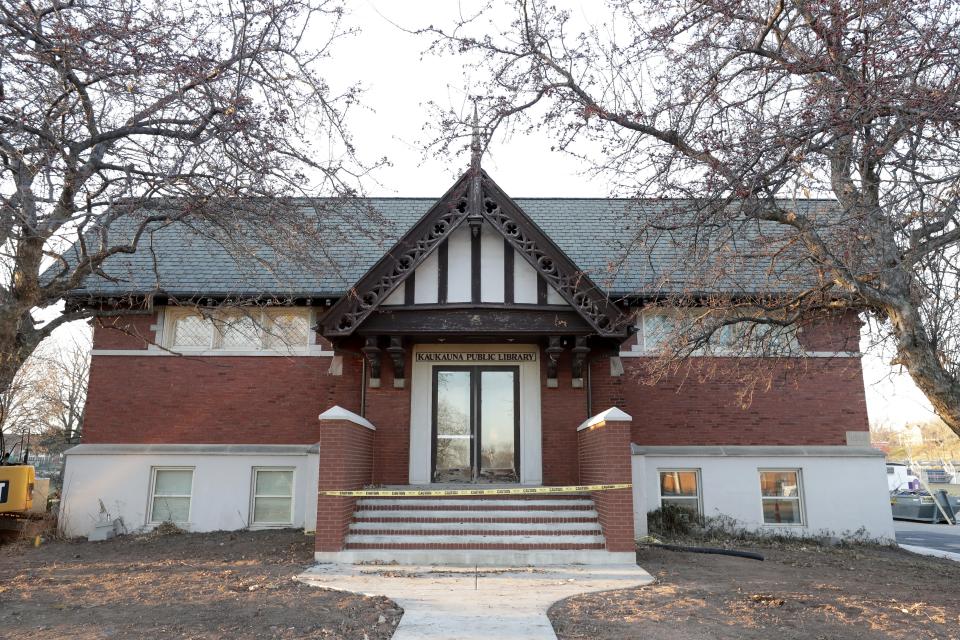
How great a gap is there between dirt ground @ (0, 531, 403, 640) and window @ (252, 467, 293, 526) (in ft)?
7.83

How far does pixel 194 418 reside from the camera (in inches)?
568

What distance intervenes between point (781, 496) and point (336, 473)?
957 cm

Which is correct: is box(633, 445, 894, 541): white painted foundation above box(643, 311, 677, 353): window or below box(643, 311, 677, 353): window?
below

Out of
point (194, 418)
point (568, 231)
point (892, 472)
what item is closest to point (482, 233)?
point (568, 231)

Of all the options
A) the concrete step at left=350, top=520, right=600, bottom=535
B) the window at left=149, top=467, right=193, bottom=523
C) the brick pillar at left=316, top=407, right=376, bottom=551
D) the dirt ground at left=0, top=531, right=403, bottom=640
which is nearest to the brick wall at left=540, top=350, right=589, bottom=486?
the concrete step at left=350, top=520, right=600, bottom=535

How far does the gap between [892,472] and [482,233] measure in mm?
36297

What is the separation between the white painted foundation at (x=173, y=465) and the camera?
1376 centimetres

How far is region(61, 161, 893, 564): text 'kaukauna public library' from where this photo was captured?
41.1ft

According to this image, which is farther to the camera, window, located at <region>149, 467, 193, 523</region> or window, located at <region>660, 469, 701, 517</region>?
window, located at <region>660, 469, 701, 517</region>

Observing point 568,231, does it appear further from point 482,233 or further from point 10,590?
point 10,590

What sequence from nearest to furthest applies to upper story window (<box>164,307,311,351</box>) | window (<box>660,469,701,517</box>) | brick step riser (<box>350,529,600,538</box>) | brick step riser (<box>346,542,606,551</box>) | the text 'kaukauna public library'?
brick step riser (<box>346,542,606,551</box>), brick step riser (<box>350,529,600,538</box>), the text 'kaukauna public library', window (<box>660,469,701,517</box>), upper story window (<box>164,307,311,351</box>)

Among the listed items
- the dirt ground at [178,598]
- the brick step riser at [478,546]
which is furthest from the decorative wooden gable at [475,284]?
the dirt ground at [178,598]

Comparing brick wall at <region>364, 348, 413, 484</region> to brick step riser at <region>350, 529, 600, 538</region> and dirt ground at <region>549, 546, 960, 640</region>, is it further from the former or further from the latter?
dirt ground at <region>549, 546, 960, 640</region>

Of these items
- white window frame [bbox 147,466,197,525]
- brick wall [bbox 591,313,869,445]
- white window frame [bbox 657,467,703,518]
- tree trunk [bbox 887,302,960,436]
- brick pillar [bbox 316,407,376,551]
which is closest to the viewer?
tree trunk [bbox 887,302,960,436]
